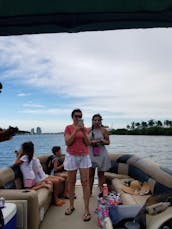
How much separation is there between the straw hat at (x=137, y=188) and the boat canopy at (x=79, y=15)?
293cm

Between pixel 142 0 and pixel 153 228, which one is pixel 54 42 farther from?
pixel 153 228

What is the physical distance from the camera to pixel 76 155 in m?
3.58

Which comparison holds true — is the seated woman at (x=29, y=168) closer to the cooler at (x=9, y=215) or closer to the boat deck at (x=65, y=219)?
the boat deck at (x=65, y=219)

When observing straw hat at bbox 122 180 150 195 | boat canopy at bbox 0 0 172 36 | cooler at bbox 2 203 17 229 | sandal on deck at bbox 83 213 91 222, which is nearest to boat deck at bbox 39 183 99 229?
sandal on deck at bbox 83 213 91 222

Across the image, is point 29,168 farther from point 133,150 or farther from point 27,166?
point 133,150

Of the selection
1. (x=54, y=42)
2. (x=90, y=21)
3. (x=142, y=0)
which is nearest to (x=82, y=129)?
(x=54, y=42)

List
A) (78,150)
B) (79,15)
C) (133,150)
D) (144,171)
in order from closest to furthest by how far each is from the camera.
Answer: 1. (79,15)
2. (78,150)
3. (144,171)
4. (133,150)

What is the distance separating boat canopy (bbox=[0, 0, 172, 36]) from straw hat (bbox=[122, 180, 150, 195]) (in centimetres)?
293

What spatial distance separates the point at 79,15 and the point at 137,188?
3.27 meters

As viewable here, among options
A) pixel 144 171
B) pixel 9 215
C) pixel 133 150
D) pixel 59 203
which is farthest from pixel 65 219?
pixel 133 150

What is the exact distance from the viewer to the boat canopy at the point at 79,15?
136cm

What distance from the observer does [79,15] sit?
61.0 inches

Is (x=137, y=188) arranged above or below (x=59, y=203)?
above

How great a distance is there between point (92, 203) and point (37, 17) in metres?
3.37
